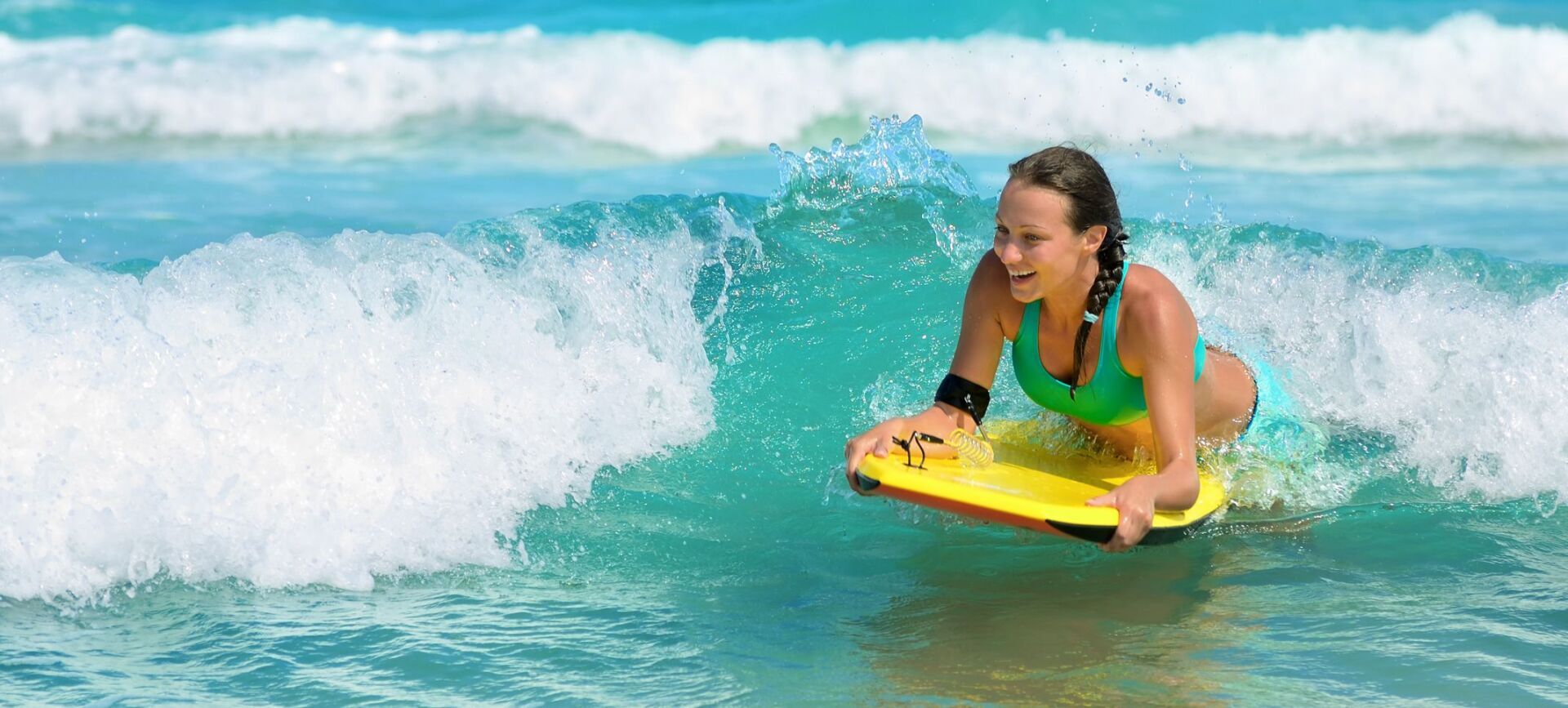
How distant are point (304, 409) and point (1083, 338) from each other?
2389 millimetres

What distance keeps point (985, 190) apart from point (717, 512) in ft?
20.6

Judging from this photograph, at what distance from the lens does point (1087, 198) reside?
358 centimetres

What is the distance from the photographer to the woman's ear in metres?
3.64

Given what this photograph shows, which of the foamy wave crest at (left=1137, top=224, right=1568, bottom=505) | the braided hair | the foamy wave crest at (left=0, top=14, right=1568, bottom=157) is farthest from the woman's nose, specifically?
the foamy wave crest at (left=0, top=14, right=1568, bottom=157)

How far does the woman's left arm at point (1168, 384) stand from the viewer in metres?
3.53

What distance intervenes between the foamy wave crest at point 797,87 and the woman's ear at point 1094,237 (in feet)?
30.1

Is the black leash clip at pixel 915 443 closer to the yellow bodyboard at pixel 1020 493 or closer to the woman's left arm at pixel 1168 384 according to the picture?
the yellow bodyboard at pixel 1020 493

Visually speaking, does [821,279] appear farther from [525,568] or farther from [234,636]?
[234,636]

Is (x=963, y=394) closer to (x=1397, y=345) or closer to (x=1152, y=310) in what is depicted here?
(x=1152, y=310)

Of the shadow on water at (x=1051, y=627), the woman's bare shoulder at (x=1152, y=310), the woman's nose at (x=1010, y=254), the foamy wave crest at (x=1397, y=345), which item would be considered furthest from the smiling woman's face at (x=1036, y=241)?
the foamy wave crest at (x=1397, y=345)

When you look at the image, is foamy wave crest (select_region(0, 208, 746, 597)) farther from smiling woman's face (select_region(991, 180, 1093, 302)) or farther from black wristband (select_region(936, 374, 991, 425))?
smiling woman's face (select_region(991, 180, 1093, 302))

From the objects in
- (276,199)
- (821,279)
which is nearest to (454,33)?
(276,199)

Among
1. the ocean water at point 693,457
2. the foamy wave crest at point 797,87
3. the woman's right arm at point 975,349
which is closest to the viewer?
the ocean water at point 693,457

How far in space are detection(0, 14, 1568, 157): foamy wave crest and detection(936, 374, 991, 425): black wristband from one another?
347 inches
